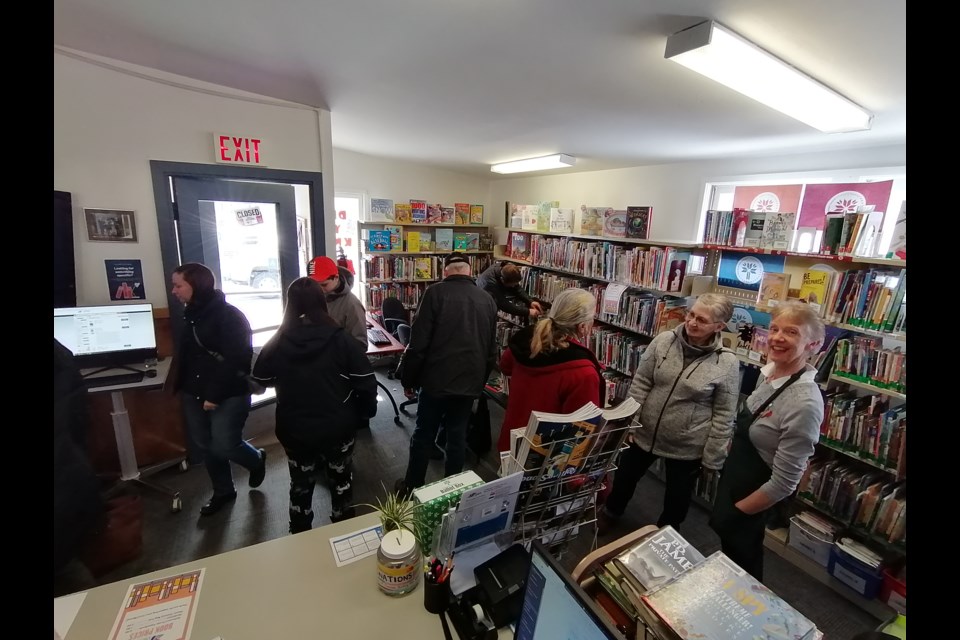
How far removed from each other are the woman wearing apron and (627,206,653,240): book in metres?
1.63

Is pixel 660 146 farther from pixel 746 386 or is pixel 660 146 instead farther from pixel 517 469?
pixel 517 469

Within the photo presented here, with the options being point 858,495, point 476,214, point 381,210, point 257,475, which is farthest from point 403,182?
point 858,495

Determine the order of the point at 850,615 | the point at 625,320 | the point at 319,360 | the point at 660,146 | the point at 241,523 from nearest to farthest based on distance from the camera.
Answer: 1. the point at 319,360
2. the point at 850,615
3. the point at 241,523
4. the point at 660,146
5. the point at 625,320

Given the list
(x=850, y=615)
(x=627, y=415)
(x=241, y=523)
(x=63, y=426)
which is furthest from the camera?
(x=241, y=523)

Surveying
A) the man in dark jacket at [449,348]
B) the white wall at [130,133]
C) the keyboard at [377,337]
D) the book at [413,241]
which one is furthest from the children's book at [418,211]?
the man in dark jacket at [449,348]

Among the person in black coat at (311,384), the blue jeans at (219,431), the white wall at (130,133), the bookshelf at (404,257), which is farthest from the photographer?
the bookshelf at (404,257)

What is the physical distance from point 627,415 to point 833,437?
1937 mm

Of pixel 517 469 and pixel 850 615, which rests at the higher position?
pixel 517 469

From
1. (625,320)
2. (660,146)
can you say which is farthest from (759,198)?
(625,320)

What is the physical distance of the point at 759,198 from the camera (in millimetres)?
3256

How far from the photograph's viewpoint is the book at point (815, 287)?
212 cm

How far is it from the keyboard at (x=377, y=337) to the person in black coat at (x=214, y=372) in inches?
45.5

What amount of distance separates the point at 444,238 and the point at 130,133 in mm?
3609

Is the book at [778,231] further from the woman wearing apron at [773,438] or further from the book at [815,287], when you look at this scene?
the woman wearing apron at [773,438]
